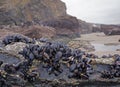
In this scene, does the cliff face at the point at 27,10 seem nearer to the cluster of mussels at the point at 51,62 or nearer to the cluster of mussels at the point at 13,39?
the cluster of mussels at the point at 13,39

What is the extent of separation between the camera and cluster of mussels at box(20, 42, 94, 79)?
627 cm

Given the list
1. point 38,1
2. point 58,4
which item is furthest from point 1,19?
point 58,4

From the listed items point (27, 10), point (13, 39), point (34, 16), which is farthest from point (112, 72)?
point (34, 16)

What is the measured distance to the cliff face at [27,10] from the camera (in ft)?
99.5

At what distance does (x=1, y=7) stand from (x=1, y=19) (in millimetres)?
1696

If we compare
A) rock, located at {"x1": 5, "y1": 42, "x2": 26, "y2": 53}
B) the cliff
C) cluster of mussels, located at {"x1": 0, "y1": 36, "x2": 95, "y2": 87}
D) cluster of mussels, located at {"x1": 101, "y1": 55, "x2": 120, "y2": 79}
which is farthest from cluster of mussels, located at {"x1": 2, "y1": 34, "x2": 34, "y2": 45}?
the cliff

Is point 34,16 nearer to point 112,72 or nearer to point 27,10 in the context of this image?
point 27,10

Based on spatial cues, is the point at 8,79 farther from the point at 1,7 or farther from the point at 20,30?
the point at 1,7

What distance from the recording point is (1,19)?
97.2 ft

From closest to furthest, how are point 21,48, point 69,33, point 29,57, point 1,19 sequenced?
point 29,57
point 21,48
point 1,19
point 69,33

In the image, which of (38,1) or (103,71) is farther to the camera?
(38,1)

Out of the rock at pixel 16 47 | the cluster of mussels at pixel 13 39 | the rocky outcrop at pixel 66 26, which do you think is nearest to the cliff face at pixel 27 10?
the rocky outcrop at pixel 66 26

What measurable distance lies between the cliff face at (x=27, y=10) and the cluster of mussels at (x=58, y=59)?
77.2 feet

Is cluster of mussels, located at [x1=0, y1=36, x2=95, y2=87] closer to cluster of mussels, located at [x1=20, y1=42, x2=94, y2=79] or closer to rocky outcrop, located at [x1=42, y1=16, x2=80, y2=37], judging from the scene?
cluster of mussels, located at [x1=20, y1=42, x2=94, y2=79]
